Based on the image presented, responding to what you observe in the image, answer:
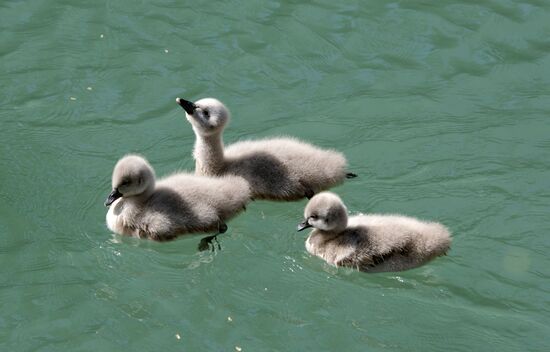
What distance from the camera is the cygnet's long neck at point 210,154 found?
30.3 ft

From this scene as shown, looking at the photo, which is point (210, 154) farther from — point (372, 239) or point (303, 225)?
point (372, 239)

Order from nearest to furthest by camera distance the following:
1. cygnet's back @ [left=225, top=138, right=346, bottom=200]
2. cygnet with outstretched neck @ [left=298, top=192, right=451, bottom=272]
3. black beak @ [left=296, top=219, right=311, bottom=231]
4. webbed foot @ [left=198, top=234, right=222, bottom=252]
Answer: cygnet with outstretched neck @ [left=298, top=192, right=451, bottom=272]
black beak @ [left=296, top=219, right=311, bottom=231]
webbed foot @ [left=198, top=234, right=222, bottom=252]
cygnet's back @ [left=225, top=138, right=346, bottom=200]

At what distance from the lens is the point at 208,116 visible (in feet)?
30.2

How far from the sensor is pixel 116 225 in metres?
8.66

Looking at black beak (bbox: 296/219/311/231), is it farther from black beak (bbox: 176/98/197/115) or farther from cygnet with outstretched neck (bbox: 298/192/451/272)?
black beak (bbox: 176/98/197/115)

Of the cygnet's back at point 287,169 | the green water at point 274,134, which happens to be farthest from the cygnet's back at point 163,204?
the cygnet's back at point 287,169

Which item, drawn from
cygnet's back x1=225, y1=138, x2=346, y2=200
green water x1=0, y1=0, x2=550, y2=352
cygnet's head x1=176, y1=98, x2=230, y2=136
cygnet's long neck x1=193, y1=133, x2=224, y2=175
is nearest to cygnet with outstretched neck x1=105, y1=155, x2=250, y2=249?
green water x1=0, y1=0, x2=550, y2=352

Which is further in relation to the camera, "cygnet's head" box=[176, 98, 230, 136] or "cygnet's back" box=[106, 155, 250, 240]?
"cygnet's head" box=[176, 98, 230, 136]

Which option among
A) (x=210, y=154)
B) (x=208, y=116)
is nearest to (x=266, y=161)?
(x=210, y=154)

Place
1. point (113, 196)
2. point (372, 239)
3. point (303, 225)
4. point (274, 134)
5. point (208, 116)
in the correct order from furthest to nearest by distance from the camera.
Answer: point (274, 134), point (208, 116), point (113, 196), point (303, 225), point (372, 239)

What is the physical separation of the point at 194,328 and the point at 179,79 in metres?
3.56

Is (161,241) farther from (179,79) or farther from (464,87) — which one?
(464,87)

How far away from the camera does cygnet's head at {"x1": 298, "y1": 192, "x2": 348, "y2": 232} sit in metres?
8.31

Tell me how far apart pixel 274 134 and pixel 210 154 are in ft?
2.98
